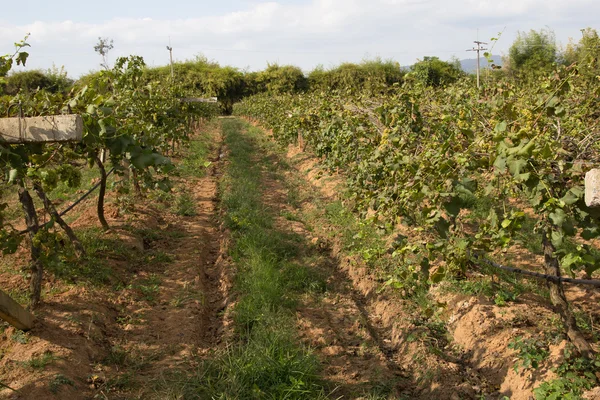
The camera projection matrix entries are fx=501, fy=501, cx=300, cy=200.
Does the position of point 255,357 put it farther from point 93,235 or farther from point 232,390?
point 93,235

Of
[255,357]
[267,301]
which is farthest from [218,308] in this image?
[255,357]

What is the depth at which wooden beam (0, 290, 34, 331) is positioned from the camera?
3.59 meters

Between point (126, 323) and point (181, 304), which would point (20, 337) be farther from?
point (181, 304)

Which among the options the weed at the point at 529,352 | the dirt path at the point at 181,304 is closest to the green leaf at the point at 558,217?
the weed at the point at 529,352

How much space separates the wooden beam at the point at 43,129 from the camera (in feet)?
9.06

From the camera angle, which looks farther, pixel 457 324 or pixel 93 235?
pixel 93 235

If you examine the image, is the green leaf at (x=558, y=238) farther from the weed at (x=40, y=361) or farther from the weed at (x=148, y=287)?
the weed at (x=148, y=287)

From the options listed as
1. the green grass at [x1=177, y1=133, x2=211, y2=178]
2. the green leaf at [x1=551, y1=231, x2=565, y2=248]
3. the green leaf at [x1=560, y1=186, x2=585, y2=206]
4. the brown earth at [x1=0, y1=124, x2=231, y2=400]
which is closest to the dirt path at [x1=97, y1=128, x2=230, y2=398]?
the brown earth at [x1=0, y1=124, x2=231, y2=400]

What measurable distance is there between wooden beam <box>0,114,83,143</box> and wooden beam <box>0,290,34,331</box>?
130 cm

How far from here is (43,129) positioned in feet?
9.21

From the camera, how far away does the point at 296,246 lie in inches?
275

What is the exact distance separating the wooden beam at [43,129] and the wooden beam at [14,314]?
130cm

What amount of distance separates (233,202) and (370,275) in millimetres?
3494

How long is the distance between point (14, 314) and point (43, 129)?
1.71 meters
